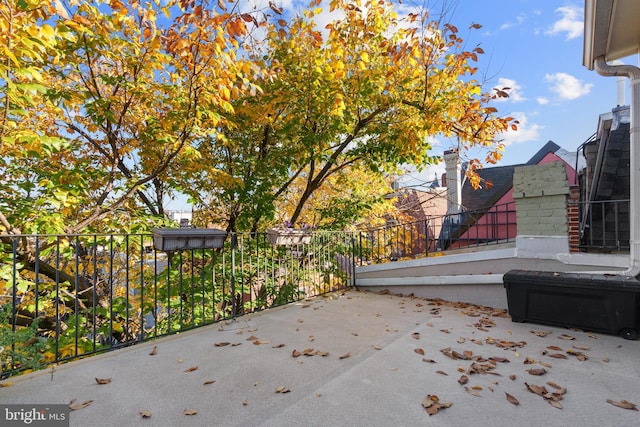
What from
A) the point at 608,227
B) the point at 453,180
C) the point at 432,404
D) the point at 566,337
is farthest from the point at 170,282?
the point at 453,180

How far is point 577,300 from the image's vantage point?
12.1ft

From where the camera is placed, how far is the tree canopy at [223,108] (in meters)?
4.14

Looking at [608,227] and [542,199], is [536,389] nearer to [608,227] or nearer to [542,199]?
[542,199]

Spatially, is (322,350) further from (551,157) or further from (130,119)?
(551,157)

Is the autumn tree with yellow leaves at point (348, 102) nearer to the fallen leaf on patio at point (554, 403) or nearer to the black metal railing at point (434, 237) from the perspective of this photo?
the black metal railing at point (434, 237)

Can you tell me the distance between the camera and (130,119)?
5.89 metres

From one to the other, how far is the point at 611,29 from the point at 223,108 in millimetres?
5272

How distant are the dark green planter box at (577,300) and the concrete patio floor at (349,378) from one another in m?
0.14

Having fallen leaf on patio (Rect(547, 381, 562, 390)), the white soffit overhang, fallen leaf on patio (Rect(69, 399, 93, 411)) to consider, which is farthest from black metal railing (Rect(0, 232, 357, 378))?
the white soffit overhang

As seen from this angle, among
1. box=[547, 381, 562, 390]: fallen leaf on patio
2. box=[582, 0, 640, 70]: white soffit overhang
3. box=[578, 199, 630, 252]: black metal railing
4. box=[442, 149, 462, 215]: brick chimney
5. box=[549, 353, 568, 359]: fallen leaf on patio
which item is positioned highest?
box=[582, 0, 640, 70]: white soffit overhang

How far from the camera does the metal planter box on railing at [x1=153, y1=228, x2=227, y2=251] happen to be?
11.1ft

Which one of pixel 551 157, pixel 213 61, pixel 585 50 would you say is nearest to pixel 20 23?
pixel 213 61

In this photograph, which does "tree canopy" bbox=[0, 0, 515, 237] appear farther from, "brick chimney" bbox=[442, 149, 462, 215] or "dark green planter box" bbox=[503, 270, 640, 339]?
"brick chimney" bbox=[442, 149, 462, 215]

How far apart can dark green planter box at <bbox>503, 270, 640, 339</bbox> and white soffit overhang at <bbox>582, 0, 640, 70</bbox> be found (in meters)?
2.96
